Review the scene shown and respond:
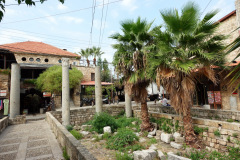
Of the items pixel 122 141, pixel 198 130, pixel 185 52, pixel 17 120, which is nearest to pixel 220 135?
pixel 198 130

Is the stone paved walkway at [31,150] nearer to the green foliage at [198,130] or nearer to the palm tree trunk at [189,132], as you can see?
the palm tree trunk at [189,132]

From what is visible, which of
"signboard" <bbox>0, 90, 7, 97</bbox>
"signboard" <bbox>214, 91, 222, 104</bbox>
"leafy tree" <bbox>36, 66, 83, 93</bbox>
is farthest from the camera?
"leafy tree" <bbox>36, 66, 83, 93</bbox>

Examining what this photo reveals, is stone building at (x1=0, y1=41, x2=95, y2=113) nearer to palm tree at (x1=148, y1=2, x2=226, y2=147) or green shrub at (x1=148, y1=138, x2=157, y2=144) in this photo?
green shrub at (x1=148, y1=138, x2=157, y2=144)

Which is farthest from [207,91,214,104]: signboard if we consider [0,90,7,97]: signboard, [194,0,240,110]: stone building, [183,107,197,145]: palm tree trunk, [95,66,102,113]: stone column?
[0,90,7,97]: signboard

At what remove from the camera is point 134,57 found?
7871 millimetres

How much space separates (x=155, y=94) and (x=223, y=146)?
20.5 meters

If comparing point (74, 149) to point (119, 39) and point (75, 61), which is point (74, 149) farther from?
point (75, 61)

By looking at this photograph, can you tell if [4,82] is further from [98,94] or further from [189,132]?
[189,132]

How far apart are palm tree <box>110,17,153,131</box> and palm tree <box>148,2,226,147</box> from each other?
172cm

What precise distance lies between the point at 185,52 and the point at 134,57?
9.30 ft

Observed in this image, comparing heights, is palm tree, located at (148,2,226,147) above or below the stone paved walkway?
above

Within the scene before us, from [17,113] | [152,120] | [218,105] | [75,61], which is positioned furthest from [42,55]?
[218,105]

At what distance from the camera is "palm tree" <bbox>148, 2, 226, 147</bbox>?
5672 millimetres

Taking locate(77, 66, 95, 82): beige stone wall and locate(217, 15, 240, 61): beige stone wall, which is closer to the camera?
locate(217, 15, 240, 61): beige stone wall
